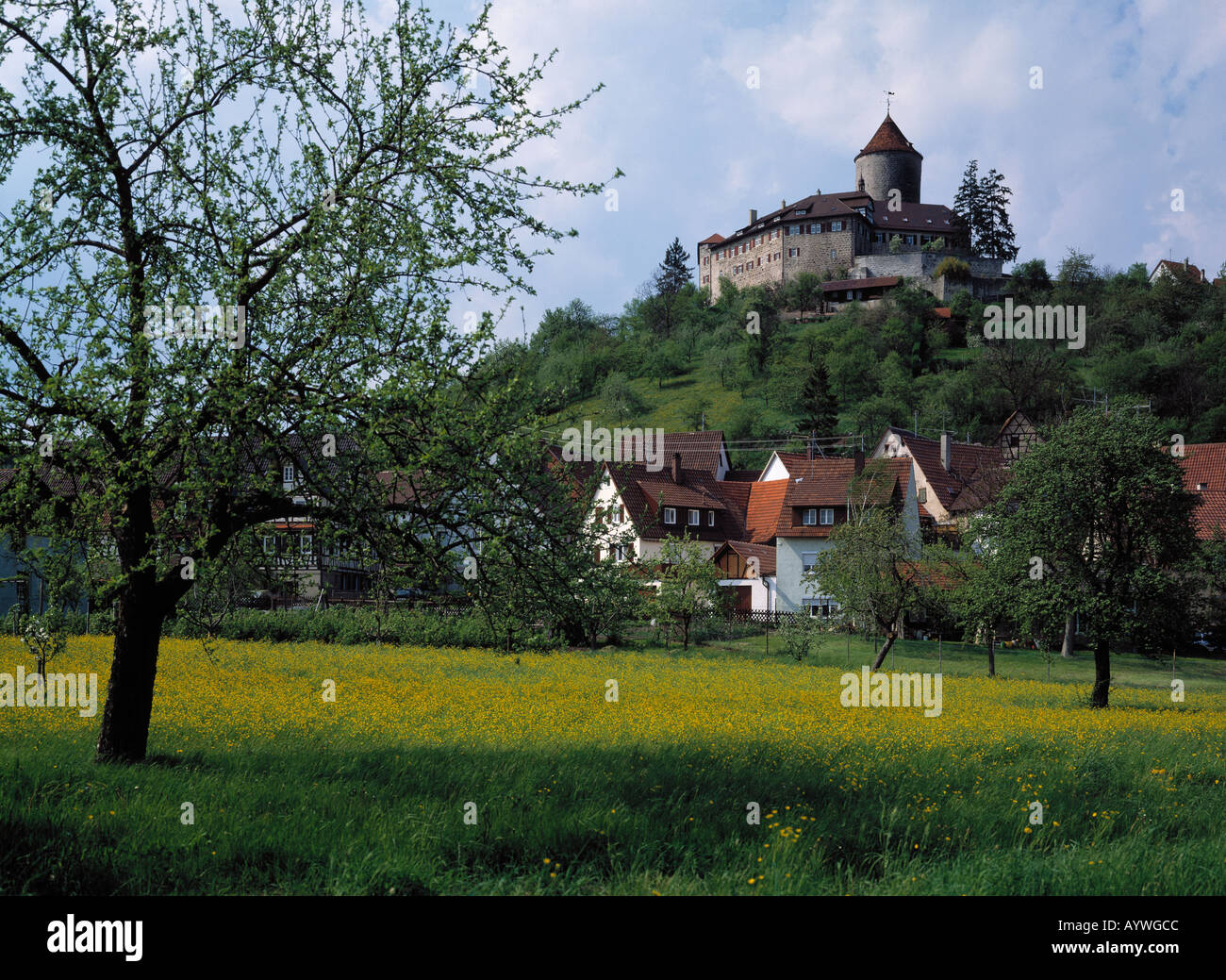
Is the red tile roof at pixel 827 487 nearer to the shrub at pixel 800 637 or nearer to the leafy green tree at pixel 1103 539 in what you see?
the shrub at pixel 800 637

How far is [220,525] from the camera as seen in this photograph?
934 cm

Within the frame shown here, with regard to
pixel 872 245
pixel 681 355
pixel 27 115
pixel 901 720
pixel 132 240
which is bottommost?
pixel 901 720

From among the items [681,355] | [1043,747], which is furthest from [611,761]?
[681,355]

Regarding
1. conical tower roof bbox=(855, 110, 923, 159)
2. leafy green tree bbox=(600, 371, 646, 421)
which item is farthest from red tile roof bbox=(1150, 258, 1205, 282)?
leafy green tree bbox=(600, 371, 646, 421)

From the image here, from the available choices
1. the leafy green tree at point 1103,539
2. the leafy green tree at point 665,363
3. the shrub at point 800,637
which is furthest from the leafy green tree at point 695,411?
the leafy green tree at point 1103,539

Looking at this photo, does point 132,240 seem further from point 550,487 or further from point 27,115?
point 550,487

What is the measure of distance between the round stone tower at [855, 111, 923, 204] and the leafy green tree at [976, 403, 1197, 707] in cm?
13572

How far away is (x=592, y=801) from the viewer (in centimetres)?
915

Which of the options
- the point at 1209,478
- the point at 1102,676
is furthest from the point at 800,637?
the point at 1209,478

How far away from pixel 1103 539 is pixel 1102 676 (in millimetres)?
3477

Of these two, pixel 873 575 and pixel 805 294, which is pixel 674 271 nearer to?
pixel 805 294

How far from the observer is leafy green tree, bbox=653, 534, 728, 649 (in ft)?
113

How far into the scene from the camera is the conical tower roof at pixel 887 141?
484 feet
